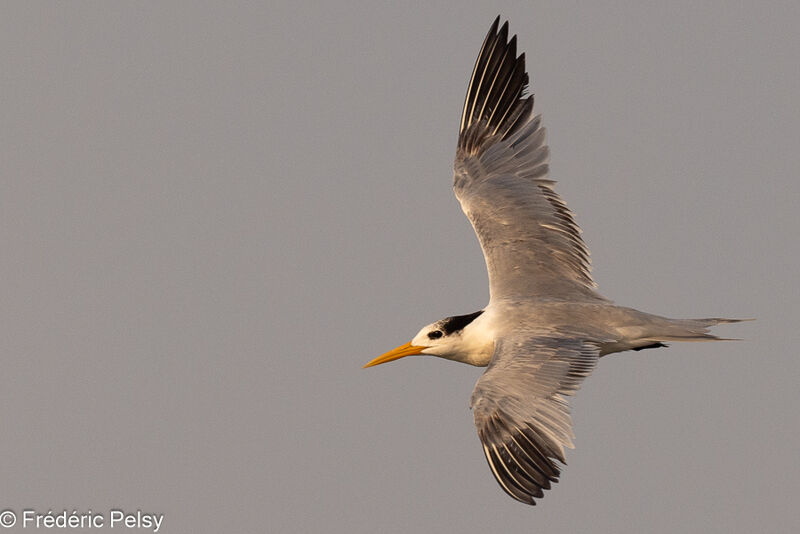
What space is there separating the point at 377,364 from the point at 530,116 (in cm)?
390

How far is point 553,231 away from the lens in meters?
13.7

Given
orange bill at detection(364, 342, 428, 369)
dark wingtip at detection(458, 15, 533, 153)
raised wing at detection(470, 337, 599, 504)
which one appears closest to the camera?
raised wing at detection(470, 337, 599, 504)

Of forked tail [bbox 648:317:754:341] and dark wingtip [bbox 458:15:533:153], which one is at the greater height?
dark wingtip [bbox 458:15:533:153]

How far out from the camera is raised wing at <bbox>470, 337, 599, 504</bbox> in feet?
34.0

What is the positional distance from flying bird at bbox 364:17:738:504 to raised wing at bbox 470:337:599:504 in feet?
0.03

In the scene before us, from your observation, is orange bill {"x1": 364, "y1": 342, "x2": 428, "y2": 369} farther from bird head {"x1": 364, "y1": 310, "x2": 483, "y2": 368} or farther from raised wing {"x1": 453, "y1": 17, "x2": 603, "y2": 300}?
raised wing {"x1": 453, "y1": 17, "x2": 603, "y2": 300}

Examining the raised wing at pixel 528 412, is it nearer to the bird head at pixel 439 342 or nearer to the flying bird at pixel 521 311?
the flying bird at pixel 521 311

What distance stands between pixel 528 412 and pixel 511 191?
159 inches

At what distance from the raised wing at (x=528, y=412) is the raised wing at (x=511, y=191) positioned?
176cm

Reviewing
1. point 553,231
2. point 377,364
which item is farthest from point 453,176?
point 377,364

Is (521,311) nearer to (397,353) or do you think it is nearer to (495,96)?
(397,353)

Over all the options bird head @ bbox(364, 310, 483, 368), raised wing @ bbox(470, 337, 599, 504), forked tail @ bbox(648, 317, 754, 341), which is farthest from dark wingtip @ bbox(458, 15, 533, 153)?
raised wing @ bbox(470, 337, 599, 504)

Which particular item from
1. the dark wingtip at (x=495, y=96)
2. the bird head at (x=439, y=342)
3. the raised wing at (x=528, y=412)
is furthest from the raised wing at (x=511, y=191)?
the raised wing at (x=528, y=412)

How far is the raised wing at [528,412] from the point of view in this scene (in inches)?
408
